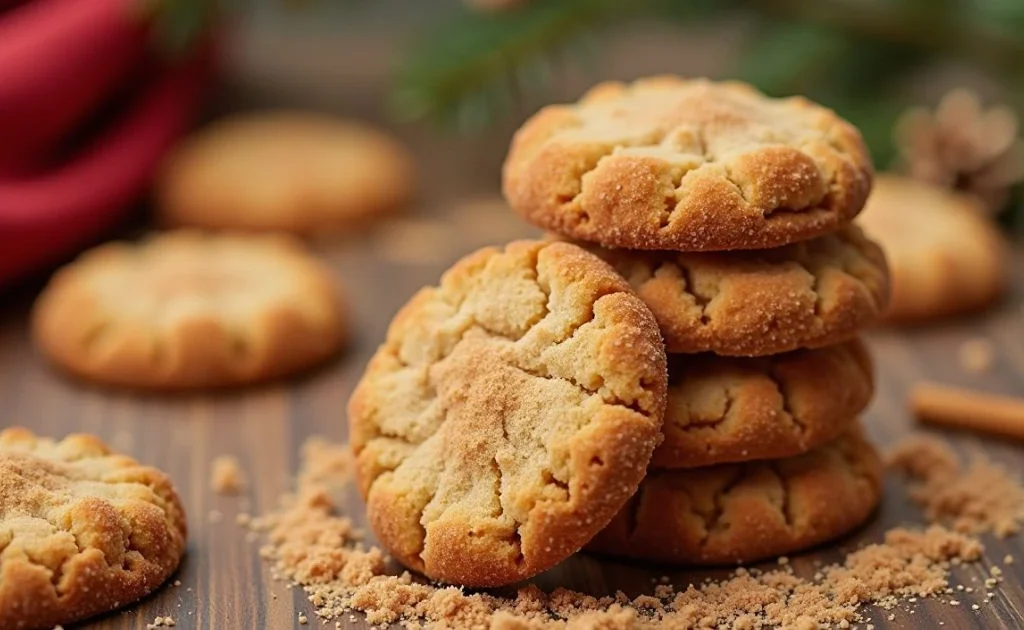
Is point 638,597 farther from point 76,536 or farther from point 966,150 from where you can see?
point 966,150

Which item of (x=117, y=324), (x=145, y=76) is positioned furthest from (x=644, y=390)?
(x=145, y=76)

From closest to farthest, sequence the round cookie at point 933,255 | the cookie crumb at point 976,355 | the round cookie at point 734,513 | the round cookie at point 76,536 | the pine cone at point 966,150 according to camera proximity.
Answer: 1. the round cookie at point 76,536
2. the round cookie at point 734,513
3. the cookie crumb at point 976,355
4. the round cookie at point 933,255
5. the pine cone at point 966,150

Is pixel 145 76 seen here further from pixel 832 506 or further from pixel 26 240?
pixel 832 506

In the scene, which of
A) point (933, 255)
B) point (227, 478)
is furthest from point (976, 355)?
point (227, 478)

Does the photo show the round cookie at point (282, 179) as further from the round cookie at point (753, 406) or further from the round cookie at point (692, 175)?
the round cookie at point (753, 406)

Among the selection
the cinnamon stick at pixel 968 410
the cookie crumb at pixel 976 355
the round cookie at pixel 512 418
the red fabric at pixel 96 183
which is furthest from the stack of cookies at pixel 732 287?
the red fabric at pixel 96 183

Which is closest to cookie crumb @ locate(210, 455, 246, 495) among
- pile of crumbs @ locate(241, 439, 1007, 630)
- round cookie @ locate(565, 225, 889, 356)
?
pile of crumbs @ locate(241, 439, 1007, 630)
